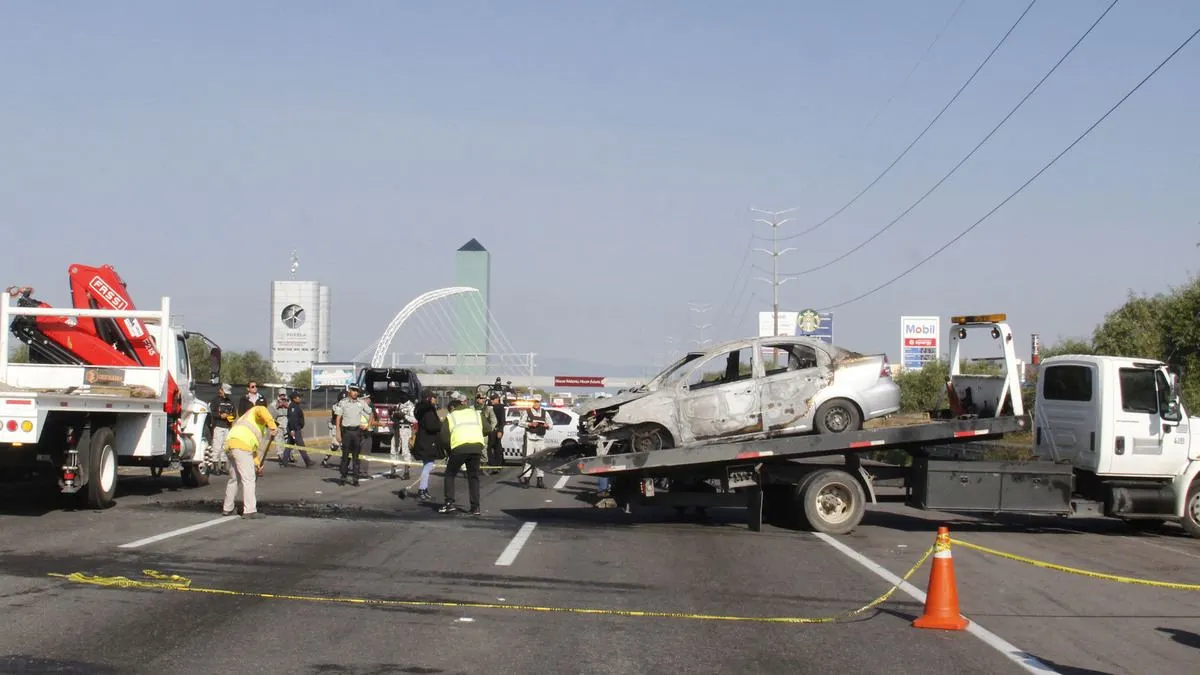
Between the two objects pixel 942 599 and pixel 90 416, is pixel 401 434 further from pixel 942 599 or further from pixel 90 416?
pixel 942 599

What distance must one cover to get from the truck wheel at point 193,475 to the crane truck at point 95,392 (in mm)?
18

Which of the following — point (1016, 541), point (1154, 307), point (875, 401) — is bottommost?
point (1016, 541)

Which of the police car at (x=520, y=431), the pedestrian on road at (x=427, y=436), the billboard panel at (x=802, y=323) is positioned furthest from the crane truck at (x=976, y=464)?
the billboard panel at (x=802, y=323)

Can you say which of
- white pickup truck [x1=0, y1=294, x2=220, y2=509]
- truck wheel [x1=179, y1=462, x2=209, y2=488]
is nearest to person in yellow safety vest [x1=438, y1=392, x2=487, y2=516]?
white pickup truck [x1=0, y1=294, x2=220, y2=509]

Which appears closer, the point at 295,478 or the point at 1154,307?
the point at 295,478

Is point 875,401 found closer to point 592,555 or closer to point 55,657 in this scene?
point 592,555

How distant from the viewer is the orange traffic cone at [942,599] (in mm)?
9141

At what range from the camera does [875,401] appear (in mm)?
15859

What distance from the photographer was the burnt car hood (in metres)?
15.7

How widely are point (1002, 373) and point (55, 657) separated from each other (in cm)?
1253

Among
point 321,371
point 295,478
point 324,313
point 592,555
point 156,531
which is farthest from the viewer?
point 324,313

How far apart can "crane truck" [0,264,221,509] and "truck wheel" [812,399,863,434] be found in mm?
9211

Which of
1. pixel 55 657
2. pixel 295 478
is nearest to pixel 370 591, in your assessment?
pixel 55 657

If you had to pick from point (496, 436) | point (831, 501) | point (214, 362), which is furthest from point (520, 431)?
point (831, 501)
